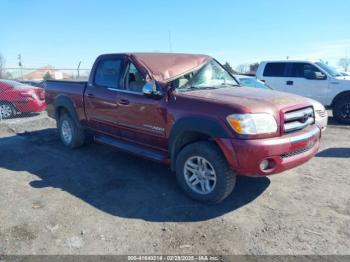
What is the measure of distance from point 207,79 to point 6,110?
27.2 feet

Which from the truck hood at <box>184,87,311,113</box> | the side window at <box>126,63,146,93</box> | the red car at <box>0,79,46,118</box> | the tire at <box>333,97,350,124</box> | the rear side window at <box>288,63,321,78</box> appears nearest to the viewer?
the truck hood at <box>184,87,311,113</box>

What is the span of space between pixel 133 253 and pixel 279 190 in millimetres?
2312

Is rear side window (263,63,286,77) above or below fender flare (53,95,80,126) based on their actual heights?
above

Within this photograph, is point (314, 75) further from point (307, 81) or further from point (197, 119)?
point (197, 119)

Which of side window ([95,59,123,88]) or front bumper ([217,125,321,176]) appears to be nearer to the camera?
front bumper ([217,125,321,176])

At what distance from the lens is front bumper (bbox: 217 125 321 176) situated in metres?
3.49

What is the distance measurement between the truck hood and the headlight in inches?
2.8

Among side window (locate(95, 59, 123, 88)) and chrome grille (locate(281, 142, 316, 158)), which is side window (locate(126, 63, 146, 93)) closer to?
side window (locate(95, 59, 123, 88))

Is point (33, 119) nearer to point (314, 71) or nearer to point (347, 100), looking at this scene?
point (314, 71)

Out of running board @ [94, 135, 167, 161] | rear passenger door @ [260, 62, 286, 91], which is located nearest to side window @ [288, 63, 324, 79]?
rear passenger door @ [260, 62, 286, 91]

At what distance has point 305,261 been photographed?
288cm

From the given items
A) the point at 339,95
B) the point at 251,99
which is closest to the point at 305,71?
the point at 339,95

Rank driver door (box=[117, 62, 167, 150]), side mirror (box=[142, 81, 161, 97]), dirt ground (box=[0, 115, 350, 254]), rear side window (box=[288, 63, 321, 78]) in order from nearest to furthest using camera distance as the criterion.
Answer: dirt ground (box=[0, 115, 350, 254]) < side mirror (box=[142, 81, 161, 97]) < driver door (box=[117, 62, 167, 150]) < rear side window (box=[288, 63, 321, 78])

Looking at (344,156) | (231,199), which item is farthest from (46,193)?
(344,156)
